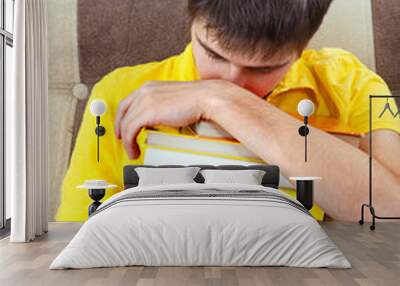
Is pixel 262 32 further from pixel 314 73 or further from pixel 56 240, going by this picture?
pixel 56 240

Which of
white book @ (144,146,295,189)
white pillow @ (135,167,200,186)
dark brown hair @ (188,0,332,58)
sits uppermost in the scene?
dark brown hair @ (188,0,332,58)

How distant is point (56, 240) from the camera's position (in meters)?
5.84

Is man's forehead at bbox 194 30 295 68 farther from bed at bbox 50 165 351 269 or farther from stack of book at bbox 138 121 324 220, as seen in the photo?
bed at bbox 50 165 351 269

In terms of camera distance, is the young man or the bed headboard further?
the young man

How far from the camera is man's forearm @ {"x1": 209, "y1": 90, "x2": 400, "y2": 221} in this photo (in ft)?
22.5

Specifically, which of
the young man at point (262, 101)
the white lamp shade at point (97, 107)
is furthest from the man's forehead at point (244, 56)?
the white lamp shade at point (97, 107)

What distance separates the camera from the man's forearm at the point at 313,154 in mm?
6848

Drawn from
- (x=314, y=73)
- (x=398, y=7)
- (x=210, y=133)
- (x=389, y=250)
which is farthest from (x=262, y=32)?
(x=389, y=250)

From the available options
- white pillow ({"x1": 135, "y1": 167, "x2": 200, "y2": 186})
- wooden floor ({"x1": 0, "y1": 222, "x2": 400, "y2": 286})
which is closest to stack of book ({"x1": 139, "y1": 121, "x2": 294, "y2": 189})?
white pillow ({"x1": 135, "y1": 167, "x2": 200, "y2": 186})

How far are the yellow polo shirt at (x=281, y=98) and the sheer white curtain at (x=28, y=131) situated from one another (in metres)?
0.83

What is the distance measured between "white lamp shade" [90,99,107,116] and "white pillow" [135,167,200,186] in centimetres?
88

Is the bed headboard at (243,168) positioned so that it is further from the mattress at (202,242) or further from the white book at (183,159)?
the mattress at (202,242)

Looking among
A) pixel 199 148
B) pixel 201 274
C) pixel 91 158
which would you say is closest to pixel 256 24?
pixel 199 148

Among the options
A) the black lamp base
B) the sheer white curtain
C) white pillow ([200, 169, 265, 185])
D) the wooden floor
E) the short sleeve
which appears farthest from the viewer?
the short sleeve
